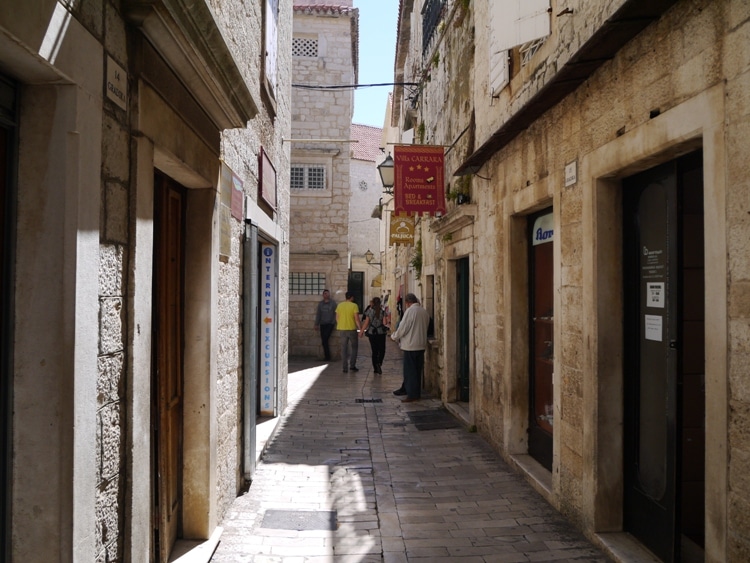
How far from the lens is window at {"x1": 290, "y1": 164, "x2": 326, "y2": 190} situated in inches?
671

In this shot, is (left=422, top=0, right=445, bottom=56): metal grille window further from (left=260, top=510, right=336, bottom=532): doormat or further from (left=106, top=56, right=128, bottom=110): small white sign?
(left=106, top=56, right=128, bottom=110): small white sign

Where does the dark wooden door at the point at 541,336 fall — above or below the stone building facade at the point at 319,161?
below

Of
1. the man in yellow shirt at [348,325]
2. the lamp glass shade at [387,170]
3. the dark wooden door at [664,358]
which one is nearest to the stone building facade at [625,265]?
the dark wooden door at [664,358]

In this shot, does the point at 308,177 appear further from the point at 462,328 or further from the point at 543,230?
the point at 543,230

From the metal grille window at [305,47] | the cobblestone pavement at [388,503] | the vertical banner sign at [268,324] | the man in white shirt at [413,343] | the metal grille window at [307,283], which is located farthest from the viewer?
the metal grille window at [305,47]

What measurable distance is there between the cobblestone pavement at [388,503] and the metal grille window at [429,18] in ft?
22.4

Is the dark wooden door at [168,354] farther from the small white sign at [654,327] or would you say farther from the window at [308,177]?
the window at [308,177]

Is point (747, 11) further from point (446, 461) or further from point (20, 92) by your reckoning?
point (446, 461)

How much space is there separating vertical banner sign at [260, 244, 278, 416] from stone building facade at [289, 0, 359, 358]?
8.50m

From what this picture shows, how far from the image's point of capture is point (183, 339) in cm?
396

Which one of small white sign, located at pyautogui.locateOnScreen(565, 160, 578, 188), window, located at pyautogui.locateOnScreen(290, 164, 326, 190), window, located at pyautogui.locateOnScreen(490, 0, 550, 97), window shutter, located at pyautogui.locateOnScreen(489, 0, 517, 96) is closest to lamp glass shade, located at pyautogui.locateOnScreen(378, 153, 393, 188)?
window shutter, located at pyautogui.locateOnScreen(489, 0, 517, 96)

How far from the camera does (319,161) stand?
1709cm

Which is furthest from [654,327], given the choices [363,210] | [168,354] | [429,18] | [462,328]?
[363,210]

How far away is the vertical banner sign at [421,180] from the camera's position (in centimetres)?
893
